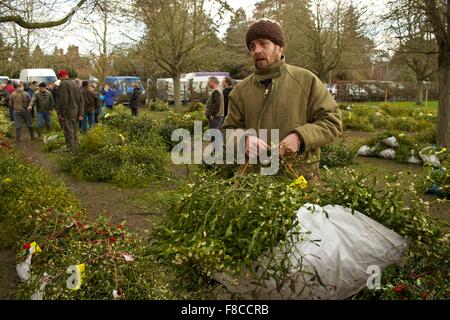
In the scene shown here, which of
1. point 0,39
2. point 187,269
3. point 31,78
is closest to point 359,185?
point 187,269

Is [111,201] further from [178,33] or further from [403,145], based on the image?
[178,33]

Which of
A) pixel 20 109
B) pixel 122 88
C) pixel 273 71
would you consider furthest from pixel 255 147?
pixel 122 88

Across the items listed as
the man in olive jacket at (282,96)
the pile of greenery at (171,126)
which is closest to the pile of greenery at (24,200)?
the man in olive jacket at (282,96)

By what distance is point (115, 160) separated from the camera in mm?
9531

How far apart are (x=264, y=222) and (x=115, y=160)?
8.17 metres

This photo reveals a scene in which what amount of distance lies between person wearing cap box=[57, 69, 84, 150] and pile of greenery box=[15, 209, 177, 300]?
7685 mm

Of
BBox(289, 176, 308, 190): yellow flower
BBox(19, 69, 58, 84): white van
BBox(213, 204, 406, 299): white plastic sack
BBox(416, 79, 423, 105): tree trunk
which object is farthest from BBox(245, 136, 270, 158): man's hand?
BBox(416, 79, 423, 105): tree trunk

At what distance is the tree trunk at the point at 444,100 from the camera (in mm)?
11248

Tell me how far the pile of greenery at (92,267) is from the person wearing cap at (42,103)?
11.5 meters

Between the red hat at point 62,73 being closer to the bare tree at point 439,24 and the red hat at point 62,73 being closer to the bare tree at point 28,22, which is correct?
the bare tree at point 28,22

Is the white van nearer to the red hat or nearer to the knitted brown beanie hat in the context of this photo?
the red hat

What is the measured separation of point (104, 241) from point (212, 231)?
2036 mm

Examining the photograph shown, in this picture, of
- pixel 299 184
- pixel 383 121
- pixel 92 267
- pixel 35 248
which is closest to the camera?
pixel 299 184

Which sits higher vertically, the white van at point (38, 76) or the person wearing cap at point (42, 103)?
the white van at point (38, 76)
